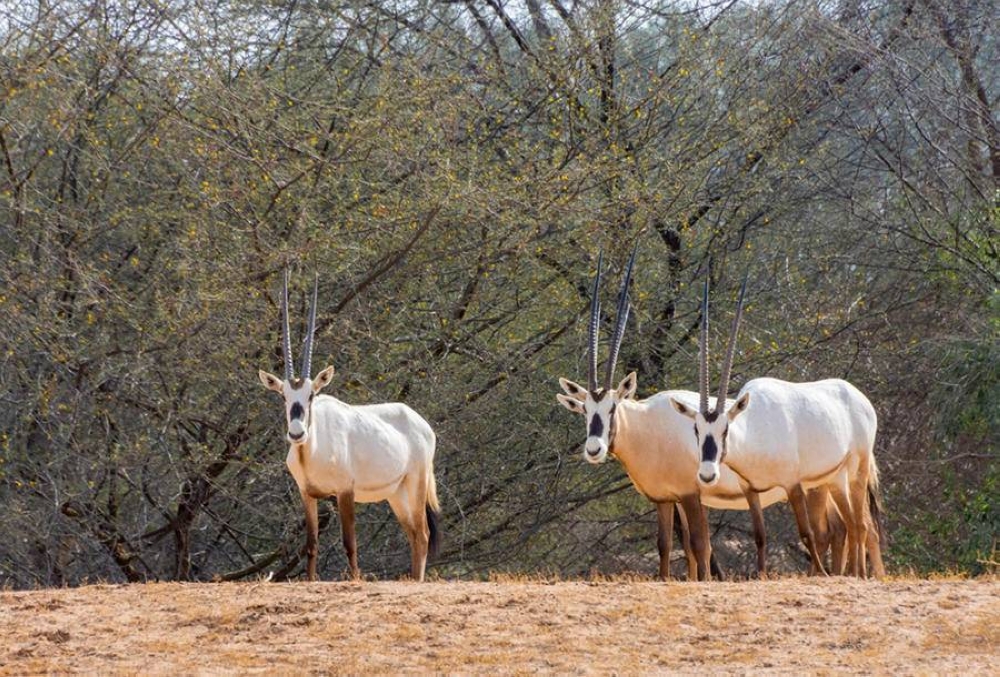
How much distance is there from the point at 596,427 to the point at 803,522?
1555mm

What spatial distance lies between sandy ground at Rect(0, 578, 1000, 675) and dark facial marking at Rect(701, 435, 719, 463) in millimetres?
1327

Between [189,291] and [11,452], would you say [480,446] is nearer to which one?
[189,291]

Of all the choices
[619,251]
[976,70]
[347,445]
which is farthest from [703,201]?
[347,445]

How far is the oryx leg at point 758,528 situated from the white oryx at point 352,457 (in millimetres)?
2378

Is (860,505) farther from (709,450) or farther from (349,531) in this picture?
(349,531)

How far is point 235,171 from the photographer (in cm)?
1412

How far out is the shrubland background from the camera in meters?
14.1

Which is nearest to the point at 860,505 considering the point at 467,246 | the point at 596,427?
the point at 596,427

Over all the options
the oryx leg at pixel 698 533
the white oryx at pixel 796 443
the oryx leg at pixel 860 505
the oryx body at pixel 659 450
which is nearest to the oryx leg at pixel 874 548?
the white oryx at pixel 796 443

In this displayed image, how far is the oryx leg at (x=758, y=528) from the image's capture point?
10.6 m

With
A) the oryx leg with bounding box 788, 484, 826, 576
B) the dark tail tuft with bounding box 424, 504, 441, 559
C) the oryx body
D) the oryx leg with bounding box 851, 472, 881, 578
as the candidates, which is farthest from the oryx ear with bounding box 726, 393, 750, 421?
the dark tail tuft with bounding box 424, 504, 441, 559

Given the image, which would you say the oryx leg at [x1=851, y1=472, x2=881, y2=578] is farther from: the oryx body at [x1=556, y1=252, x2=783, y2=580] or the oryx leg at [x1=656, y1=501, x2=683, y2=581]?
the oryx leg at [x1=656, y1=501, x2=683, y2=581]

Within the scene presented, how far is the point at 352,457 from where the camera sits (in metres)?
11.0

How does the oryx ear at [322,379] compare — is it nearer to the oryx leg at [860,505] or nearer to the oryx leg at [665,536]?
the oryx leg at [665,536]
